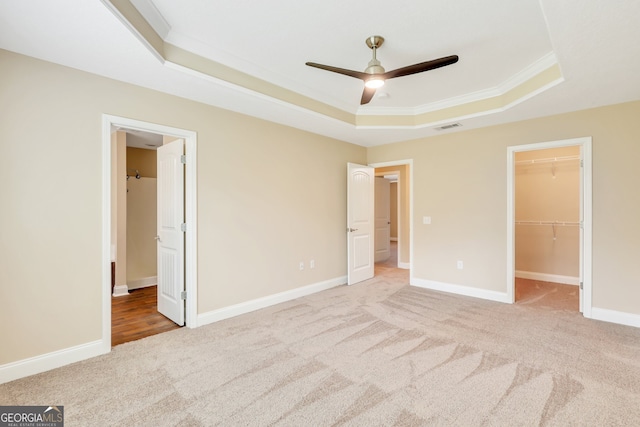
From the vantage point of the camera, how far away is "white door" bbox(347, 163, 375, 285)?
16.4 feet

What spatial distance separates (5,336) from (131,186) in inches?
127

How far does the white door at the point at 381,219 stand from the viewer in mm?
7526

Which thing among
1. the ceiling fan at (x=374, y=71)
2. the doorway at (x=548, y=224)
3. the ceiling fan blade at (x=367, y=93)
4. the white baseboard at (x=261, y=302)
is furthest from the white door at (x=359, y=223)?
the ceiling fan at (x=374, y=71)

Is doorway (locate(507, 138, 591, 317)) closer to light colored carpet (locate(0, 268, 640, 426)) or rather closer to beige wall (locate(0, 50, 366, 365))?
light colored carpet (locate(0, 268, 640, 426))

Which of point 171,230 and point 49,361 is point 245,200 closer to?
point 171,230

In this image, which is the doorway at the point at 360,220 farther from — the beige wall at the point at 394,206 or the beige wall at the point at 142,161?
the beige wall at the point at 394,206

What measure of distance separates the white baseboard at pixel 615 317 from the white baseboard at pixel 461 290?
883mm

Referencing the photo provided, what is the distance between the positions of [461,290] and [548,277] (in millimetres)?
1919

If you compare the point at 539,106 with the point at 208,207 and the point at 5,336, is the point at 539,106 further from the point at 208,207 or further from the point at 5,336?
the point at 5,336

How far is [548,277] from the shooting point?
505cm

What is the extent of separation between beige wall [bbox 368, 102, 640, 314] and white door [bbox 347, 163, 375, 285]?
0.60 m

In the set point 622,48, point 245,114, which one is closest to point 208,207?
point 245,114

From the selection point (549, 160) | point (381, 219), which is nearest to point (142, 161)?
point (381, 219)

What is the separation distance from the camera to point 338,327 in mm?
3178
